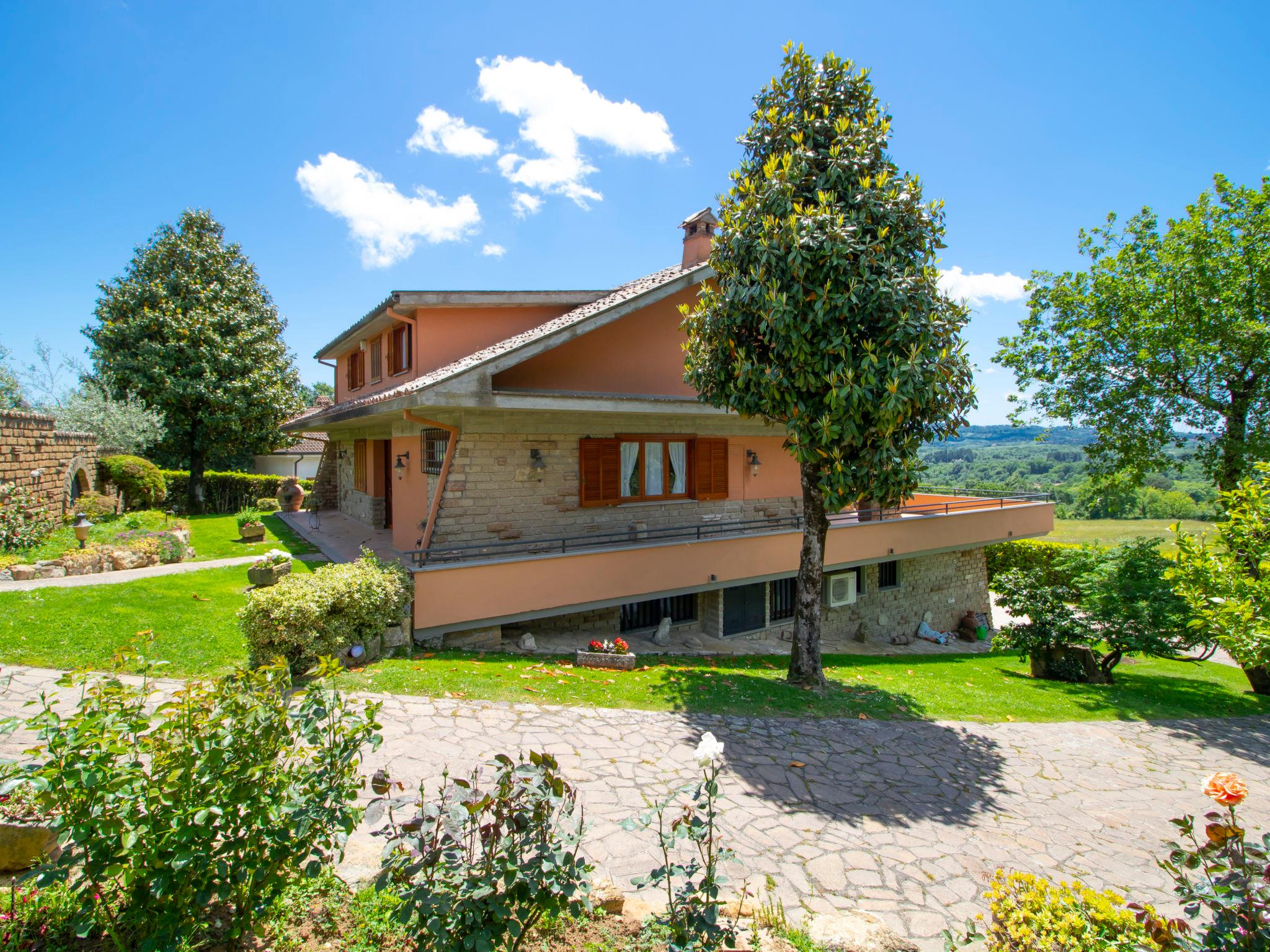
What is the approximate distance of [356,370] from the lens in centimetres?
1895

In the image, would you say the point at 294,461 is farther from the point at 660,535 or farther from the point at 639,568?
the point at 639,568

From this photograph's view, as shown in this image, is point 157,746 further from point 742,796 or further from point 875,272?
point 875,272

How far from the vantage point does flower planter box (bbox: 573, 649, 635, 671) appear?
958 centimetres

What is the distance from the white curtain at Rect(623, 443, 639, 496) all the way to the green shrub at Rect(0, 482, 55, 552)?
12.0m

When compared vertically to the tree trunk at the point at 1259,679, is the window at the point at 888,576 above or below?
above

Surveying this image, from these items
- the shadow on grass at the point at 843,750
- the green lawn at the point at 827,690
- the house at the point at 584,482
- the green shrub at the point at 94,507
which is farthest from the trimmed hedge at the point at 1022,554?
the green shrub at the point at 94,507

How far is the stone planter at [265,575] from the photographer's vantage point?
1073 cm

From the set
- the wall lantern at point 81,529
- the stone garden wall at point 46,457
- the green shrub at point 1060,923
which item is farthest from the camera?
the stone garden wall at point 46,457

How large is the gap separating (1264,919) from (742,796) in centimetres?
378

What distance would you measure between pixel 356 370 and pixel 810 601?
15.9m

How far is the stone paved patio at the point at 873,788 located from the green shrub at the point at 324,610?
1442 mm

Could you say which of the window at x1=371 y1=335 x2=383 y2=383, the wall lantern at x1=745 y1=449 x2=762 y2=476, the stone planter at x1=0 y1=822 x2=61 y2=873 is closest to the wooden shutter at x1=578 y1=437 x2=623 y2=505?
the wall lantern at x1=745 y1=449 x2=762 y2=476

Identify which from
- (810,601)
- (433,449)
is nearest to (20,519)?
(433,449)

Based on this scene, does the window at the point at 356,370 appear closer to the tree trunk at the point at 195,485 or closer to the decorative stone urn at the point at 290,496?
the decorative stone urn at the point at 290,496
